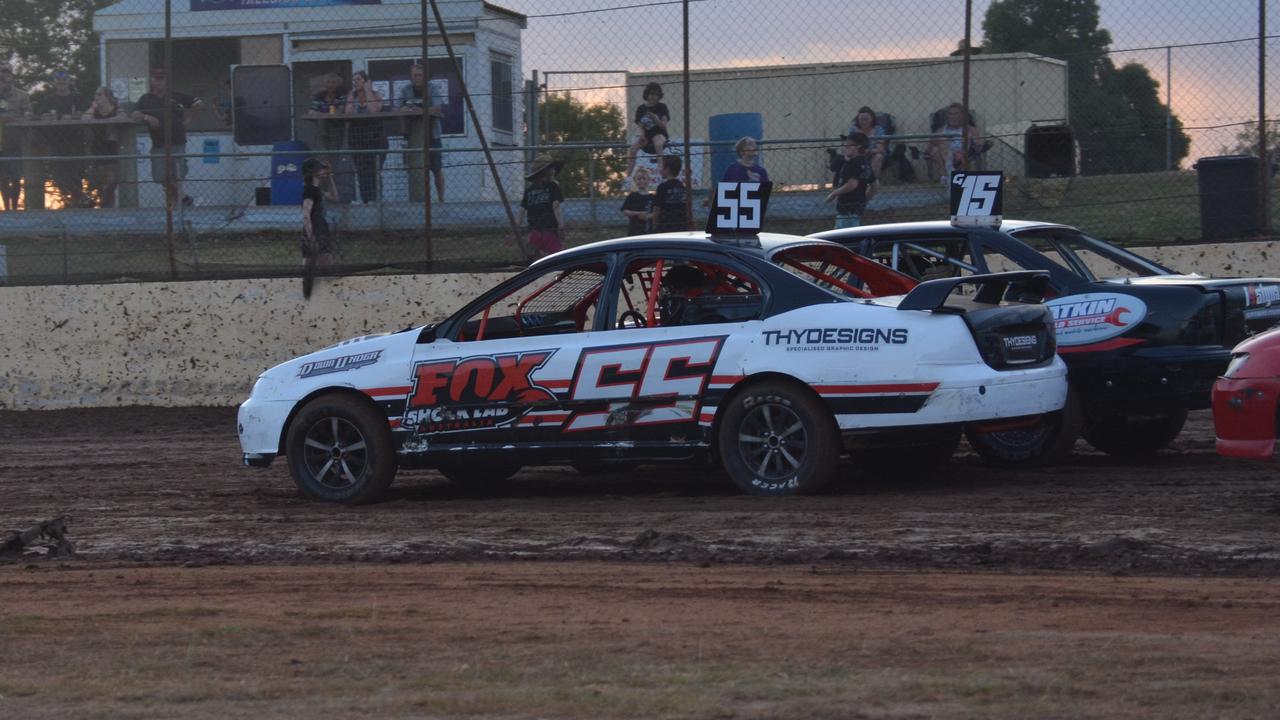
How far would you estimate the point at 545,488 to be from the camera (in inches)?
411

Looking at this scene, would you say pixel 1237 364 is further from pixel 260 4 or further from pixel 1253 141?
pixel 260 4

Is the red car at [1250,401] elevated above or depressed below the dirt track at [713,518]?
above

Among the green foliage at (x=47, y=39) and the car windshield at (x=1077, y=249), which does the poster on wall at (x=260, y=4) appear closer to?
the green foliage at (x=47, y=39)

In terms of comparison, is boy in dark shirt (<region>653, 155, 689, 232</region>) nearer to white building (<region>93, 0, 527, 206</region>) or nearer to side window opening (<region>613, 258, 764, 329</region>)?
white building (<region>93, 0, 527, 206</region>)

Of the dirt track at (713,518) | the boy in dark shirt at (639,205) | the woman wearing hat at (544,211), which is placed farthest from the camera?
the woman wearing hat at (544,211)

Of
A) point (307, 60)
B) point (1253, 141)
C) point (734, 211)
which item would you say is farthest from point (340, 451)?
point (307, 60)

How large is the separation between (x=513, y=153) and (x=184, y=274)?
348 centimetres

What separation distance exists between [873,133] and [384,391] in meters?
7.42

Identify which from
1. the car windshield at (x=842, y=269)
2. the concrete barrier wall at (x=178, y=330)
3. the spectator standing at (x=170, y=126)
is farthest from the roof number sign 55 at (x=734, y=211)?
the spectator standing at (x=170, y=126)

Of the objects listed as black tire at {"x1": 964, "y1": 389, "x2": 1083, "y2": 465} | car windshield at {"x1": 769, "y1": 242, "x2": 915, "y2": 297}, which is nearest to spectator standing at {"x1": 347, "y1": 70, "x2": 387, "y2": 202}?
car windshield at {"x1": 769, "y1": 242, "x2": 915, "y2": 297}

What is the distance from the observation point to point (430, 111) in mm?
17219

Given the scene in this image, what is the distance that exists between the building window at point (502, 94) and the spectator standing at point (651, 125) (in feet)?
6.62

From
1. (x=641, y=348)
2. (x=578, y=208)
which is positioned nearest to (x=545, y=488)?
(x=641, y=348)

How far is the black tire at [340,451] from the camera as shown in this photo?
32.1ft
